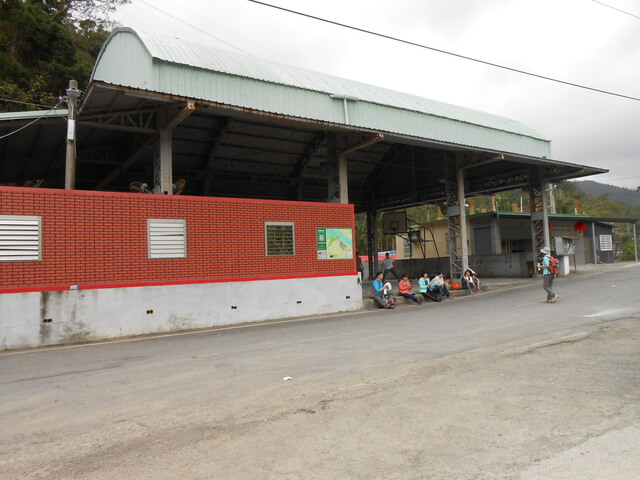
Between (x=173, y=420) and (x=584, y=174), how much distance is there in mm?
26740

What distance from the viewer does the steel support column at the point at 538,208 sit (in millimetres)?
26141

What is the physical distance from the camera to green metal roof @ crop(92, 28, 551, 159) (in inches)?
518

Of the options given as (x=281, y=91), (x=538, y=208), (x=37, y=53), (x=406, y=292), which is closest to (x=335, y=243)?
(x=406, y=292)

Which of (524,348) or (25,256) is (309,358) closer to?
(524,348)

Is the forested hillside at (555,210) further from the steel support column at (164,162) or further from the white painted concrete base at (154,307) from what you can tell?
the steel support column at (164,162)

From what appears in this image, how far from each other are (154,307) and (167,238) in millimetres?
1935

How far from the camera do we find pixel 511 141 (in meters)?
23.5

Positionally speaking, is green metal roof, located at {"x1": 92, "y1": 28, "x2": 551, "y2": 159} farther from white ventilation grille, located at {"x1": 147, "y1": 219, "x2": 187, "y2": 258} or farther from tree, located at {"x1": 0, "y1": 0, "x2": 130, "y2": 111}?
tree, located at {"x1": 0, "y1": 0, "x2": 130, "y2": 111}

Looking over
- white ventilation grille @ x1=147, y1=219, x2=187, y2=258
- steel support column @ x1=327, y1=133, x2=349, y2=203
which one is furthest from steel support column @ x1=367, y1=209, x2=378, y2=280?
white ventilation grille @ x1=147, y1=219, x2=187, y2=258

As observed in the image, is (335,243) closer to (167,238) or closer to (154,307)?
(167,238)

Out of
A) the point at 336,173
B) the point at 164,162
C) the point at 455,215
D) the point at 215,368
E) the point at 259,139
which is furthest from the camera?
the point at 455,215

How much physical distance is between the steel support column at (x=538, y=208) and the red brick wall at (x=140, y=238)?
52.5 ft

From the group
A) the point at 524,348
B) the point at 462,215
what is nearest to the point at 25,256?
the point at 524,348

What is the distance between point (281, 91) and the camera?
51.8 feet
